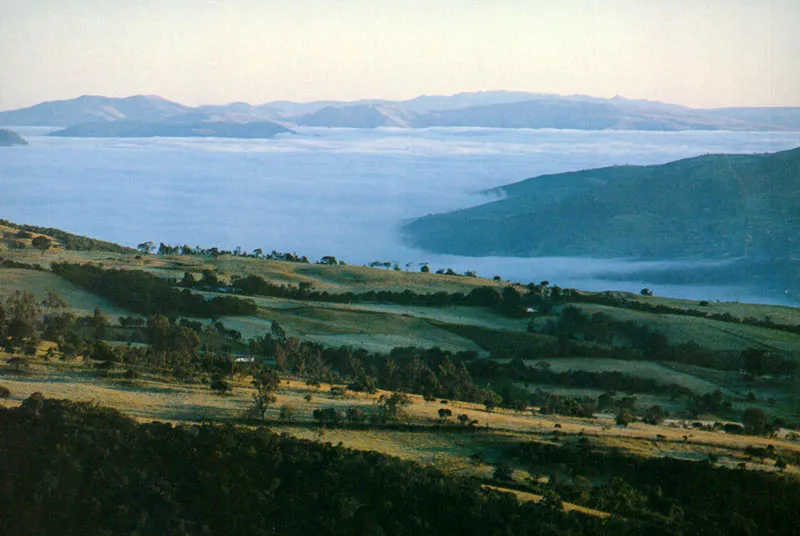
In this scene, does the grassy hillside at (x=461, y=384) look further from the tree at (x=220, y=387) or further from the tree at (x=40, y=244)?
the tree at (x=40, y=244)

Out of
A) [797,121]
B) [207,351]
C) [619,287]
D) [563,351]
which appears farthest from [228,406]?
[619,287]

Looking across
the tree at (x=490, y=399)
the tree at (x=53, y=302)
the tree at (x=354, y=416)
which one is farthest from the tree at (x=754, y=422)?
the tree at (x=53, y=302)

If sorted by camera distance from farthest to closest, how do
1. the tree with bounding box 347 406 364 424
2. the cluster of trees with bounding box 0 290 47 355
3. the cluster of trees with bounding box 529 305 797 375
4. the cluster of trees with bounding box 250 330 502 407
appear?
1. the cluster of trees with bounding box 529 305 797 375
2. the cluster of trees with bounding box 250 330 502 407
3. the cluster of trees with bounding box 0 290 47 355
4. the tree with bounding box 347 406 364 424

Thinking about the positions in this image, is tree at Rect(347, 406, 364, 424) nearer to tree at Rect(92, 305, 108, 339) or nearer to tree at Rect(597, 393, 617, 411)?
tree at Rect(597, 393, 617, 411)

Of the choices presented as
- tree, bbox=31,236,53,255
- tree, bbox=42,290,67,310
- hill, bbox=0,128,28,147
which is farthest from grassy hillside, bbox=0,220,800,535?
hill, bbox=0,128,28,147

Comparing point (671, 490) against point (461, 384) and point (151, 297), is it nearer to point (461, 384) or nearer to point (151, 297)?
point (461, 384)

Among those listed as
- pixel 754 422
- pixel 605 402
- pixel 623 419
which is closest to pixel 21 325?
pixel 623 419
